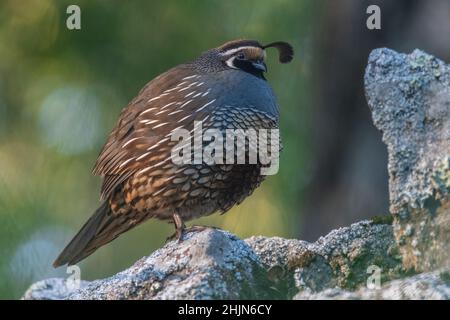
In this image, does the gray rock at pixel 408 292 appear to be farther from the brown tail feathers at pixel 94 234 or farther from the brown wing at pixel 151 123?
the brown tail feathers at pixel 94 234

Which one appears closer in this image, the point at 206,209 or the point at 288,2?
the point at 206,209

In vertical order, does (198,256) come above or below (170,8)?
below

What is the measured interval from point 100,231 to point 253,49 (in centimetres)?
130

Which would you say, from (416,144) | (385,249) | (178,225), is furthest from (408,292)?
(178,225)

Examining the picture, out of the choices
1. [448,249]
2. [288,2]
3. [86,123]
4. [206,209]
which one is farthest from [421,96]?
[288,2]

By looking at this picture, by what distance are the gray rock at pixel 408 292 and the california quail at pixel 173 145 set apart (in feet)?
5.79

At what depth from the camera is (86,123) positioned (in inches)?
228

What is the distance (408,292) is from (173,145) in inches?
86.5

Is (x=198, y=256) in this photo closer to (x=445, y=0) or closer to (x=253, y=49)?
(x=253, y=49)

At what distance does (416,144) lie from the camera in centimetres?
322

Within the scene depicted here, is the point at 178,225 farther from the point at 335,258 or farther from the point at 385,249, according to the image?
the point at 385,249

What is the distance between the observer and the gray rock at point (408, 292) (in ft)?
8.87

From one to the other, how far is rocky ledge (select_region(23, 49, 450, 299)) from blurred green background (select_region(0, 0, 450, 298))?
7.00 ft

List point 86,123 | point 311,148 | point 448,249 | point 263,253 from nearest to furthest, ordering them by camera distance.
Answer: point 448,249 → point 263,253 → point 86,123 → point 311,148
